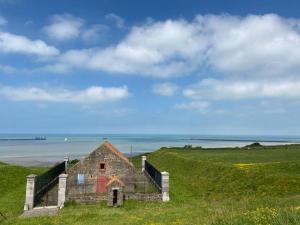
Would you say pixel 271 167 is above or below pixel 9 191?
above

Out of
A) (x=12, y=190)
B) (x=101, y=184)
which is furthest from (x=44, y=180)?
(x=12, y=190)

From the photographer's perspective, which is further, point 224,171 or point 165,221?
point 224,171

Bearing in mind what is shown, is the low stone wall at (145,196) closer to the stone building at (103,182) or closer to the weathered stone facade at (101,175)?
the stone building at (103,182)

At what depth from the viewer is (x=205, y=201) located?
3269cm

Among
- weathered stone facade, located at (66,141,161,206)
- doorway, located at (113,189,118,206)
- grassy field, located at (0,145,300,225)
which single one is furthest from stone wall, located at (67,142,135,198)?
doorway, located at (113,189,118,206)

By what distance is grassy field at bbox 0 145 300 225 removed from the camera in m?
20.2

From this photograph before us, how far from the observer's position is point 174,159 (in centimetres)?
6825

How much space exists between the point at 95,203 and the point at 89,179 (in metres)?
3.96

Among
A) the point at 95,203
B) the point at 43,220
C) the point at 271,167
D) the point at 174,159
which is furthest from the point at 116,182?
the point at 174,159

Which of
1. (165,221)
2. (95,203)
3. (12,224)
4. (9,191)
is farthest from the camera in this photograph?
(9,191)

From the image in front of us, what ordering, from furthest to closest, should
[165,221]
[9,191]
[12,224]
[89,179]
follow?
[9,191], [89,179], [12,224], [165,221]

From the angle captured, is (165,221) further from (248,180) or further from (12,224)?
(248,180)

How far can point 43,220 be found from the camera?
24.3m

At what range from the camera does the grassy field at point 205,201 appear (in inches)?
795
